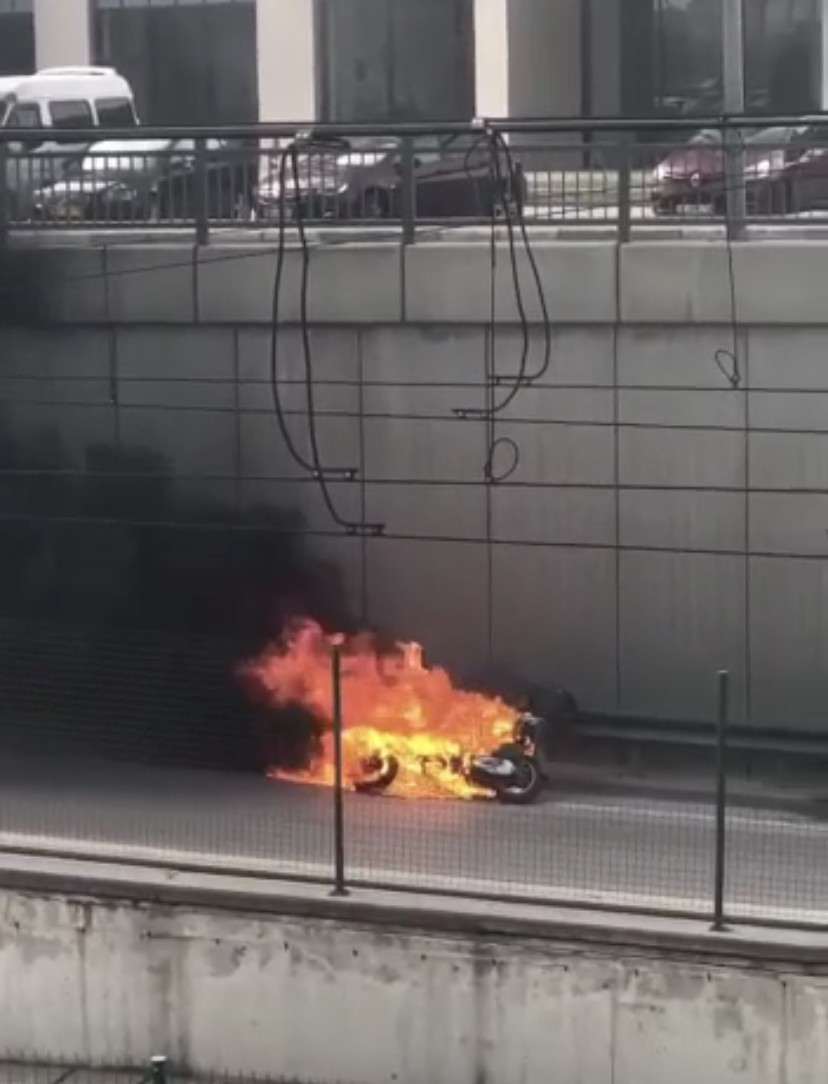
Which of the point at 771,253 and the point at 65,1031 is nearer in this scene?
the point at 65,1031

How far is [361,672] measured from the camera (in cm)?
1672

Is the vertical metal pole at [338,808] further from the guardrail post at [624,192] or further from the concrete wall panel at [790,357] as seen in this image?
the guardrail post at [624,192]

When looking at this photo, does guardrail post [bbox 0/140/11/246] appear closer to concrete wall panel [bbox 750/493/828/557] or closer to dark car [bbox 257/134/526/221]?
dark car [bbox 257/134/526/221]

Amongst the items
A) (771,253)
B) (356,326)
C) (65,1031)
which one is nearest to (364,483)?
(356,326)

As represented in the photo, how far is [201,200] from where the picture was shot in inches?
709

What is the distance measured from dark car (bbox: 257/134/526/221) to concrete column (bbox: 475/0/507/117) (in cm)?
A: 2096

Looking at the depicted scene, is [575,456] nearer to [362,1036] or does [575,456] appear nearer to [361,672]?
[361,672]

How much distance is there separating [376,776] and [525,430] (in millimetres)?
3654

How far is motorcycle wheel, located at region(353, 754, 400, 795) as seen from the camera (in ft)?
49.2

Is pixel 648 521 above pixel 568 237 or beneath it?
beneath

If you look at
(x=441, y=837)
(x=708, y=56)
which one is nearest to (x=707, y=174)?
(x=441, y=837)

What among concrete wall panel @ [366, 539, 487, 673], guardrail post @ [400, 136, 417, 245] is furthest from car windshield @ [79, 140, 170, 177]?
concrete wall panel @ [366, 539, 487, 673]

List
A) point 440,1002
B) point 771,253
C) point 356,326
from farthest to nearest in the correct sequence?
point 356,326 → point 771,253 → point 440,1002

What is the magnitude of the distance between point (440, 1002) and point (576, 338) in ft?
22.0
